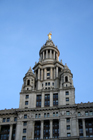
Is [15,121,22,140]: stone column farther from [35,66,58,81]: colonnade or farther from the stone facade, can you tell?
[35,66,58,81]: colonnade

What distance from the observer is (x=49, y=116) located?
103 meters

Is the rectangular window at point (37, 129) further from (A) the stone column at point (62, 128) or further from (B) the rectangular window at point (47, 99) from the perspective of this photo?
(A) the stone column at point (62, 128)

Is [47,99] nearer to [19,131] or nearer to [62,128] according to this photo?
[62,128]

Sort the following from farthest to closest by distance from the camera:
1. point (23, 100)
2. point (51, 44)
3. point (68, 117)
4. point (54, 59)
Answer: point (51, 44) → point (54, 59) → point (23, 100) → point (68, 117)

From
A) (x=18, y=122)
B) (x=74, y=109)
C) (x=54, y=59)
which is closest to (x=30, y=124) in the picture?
(x=18, y=122)

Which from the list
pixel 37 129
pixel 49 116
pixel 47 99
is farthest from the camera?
pixel 47 99

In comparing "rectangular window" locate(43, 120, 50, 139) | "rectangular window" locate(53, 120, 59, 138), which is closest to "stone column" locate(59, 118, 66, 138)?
"rectangular window" locate(53, 120, 59, 138)

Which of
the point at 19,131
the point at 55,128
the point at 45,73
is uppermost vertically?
the point at 45,73

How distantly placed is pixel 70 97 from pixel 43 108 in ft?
39.5

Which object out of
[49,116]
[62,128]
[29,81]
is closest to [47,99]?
[49,116]

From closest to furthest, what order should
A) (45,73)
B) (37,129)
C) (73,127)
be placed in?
(73,127) < (37,129) < (45,73)

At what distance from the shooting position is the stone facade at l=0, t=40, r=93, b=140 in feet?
325

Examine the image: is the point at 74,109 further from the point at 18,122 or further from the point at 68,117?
the point at 18,122

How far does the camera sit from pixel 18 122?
103 metres
